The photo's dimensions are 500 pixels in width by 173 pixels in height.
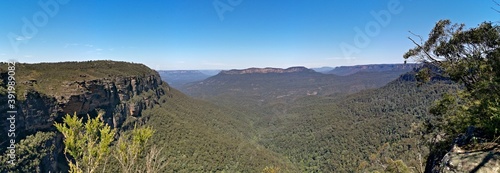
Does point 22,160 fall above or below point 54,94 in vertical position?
below

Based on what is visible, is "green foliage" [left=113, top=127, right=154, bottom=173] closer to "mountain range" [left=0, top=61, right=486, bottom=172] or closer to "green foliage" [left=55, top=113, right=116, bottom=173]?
"green foliage" [left=55, top=113, right=116, bottom=173]

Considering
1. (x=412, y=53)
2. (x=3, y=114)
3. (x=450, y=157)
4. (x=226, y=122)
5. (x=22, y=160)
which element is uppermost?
(x=412, y=53)

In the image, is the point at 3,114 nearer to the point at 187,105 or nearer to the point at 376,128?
the point at 187,105

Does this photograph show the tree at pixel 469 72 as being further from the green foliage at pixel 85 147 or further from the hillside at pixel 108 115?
the hillside at pixel 108 115

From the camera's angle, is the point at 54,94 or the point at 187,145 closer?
the point at 54,94

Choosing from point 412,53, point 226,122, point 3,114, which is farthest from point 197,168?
point 226,122

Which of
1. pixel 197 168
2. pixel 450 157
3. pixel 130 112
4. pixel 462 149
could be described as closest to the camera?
pixel 450 157

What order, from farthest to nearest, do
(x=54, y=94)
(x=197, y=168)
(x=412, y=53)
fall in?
(x=197, y=168)
(x=54, y=94)
(x=412, y=53)
